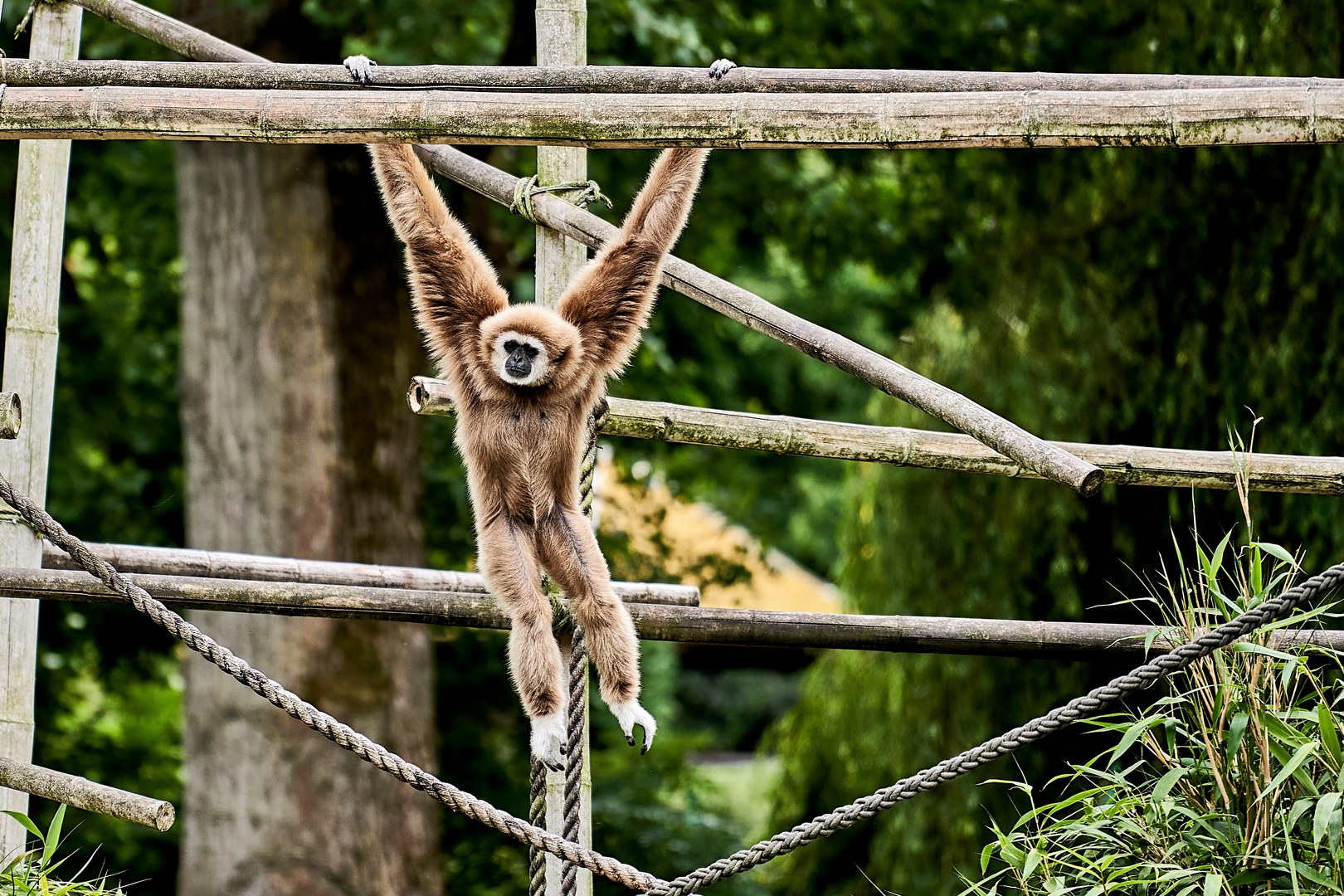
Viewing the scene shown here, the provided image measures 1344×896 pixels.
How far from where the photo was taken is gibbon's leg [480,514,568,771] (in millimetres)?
3365

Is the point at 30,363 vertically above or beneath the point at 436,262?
beneath

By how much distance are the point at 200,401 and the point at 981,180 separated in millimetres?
4840

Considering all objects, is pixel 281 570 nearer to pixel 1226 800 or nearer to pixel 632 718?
pixel 632 718

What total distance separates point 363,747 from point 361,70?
1.52 meters

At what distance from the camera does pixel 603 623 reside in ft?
11.5

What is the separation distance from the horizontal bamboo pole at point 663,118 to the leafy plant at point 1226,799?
93 cm

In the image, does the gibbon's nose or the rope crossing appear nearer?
the rope crossing

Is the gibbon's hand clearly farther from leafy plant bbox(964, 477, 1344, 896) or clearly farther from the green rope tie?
leafy plant bbox(964, 477, 1344, 896)

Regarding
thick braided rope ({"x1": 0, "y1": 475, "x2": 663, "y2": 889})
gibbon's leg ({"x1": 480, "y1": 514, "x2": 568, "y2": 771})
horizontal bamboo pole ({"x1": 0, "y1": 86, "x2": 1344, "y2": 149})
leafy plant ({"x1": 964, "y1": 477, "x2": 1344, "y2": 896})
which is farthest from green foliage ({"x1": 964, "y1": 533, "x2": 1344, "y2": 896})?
gibbon's leg ({"x1": 480, "y1": 514, "x2": 568, "y2": 771})

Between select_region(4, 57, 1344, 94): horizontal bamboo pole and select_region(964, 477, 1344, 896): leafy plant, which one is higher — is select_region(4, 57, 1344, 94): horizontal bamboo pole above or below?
above

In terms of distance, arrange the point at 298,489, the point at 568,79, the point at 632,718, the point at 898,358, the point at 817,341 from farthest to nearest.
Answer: the point at 898,358
the point at 298,489
the point at 632,718
the point at 817,341
the point at 568,79

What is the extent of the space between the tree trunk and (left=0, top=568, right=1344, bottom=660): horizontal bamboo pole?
2978 mm

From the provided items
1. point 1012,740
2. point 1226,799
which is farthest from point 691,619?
point 1226,799

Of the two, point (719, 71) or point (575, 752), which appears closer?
point (719, 71)
